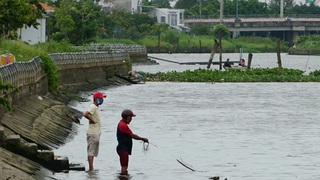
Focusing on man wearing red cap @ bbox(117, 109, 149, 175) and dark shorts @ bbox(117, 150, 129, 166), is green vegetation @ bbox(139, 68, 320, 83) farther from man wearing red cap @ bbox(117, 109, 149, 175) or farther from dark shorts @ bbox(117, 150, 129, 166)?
man wearing red cap @ bbox(117, 109, 149, 175)

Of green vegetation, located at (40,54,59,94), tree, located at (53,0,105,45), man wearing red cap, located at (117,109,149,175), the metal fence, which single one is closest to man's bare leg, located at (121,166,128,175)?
man wearing red cap, located at (117,109,149,175)

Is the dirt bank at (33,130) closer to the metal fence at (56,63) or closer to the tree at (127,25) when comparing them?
the metal fence at (56,63)

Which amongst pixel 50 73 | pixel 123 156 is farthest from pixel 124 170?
pixel 50 73

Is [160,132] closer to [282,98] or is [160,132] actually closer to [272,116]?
[272,116]

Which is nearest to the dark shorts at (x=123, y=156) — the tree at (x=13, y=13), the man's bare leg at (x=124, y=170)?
the man's bare leg at (x=124, y=170)

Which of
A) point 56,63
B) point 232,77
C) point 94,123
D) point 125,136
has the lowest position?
point 232,77

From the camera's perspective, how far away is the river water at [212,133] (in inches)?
1302

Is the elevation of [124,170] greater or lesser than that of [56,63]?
lesser

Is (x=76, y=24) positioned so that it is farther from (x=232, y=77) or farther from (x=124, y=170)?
(x=124, y=170)

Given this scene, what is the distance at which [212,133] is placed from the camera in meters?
46.8

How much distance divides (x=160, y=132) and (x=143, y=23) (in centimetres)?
15348

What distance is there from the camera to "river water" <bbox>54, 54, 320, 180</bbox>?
33.1 metres

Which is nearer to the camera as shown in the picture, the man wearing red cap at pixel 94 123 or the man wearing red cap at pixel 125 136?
the man wearing red cap at pixel 125 136

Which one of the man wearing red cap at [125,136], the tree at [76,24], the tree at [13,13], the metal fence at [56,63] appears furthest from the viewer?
the tree at [76,24]
